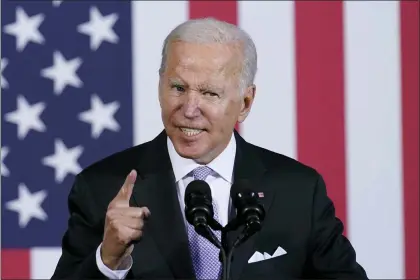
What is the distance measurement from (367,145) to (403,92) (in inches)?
7.0

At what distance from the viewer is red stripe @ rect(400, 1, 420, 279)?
2.36 metres

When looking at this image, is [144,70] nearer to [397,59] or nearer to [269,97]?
[269,97]

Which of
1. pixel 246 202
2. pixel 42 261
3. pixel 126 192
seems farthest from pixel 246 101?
pixel 42 261

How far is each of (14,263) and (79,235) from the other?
2.84 feet

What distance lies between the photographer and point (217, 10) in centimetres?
235

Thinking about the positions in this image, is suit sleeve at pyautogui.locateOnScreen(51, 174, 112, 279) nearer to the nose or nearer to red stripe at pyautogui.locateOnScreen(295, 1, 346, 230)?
the nose

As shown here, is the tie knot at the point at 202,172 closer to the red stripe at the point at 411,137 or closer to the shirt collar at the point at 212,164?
the shirt collar at the point at 212,164

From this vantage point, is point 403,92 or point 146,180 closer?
point 146,180

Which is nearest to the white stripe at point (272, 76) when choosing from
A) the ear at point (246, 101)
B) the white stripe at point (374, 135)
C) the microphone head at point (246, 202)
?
the white stripe at point (374, 135)

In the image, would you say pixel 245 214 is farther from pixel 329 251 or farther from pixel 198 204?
pixel 329 251

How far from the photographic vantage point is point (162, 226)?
1.54 meters

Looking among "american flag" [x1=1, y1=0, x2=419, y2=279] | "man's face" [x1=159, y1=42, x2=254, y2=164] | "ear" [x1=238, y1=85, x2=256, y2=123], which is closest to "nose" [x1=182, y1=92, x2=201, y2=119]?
"man's face" [x1=159, y1=42, x2=254, y2=164]

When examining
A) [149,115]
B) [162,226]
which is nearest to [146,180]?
[162,226]

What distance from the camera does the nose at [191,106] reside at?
4.90 feet
